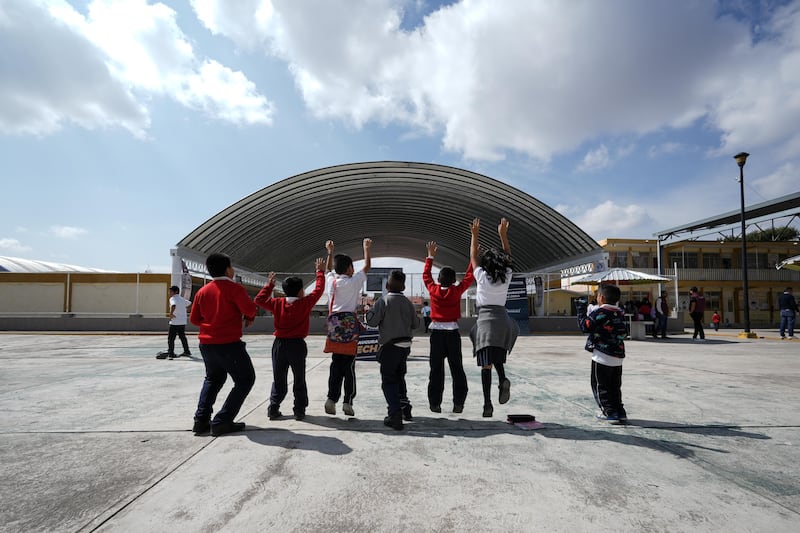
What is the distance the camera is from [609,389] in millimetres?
3938

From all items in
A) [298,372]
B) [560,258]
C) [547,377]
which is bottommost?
[547,377]

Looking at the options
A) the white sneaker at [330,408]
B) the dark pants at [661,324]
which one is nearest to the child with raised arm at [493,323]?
the white sneaker at [330,408]

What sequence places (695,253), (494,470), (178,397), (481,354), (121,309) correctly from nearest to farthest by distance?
(494,470)
(481,354)
(178,397)
(121,309)
(695,253)

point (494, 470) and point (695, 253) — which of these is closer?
point (494, 470)

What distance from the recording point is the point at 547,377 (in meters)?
6.54

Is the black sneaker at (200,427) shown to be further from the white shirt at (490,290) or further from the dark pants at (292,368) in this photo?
the white shirt at (490,290)

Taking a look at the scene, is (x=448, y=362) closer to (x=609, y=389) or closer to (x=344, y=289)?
(x=344, y=289)

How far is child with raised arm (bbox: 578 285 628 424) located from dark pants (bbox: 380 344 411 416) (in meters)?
1.64

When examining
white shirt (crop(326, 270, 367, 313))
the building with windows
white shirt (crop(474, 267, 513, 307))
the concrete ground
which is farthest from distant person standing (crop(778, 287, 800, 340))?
the building with windows

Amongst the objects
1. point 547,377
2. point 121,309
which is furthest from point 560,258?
point 121,309

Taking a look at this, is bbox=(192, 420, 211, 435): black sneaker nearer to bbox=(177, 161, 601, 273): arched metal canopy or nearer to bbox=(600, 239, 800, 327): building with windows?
bbox=(177, 161, 601, 273): arched metal canopy

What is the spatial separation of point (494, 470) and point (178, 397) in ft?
12.5

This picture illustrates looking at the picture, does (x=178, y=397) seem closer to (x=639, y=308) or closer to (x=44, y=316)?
(x=639, y=308)

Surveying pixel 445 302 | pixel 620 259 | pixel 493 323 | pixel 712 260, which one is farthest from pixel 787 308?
pixel 712 260
